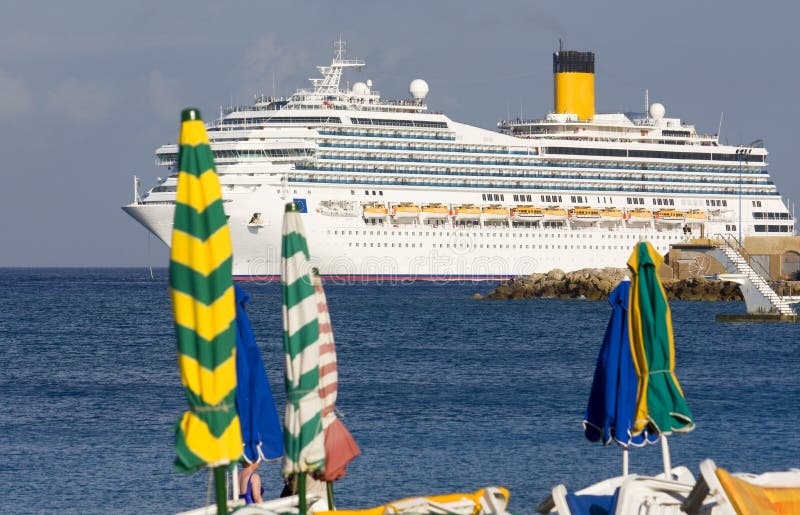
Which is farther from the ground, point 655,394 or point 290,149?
point 290,149

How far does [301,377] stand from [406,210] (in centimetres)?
6014

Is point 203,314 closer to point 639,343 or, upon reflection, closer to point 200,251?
point 200,251

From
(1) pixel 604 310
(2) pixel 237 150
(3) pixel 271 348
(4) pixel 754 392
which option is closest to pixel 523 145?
(2) pixel 237 150

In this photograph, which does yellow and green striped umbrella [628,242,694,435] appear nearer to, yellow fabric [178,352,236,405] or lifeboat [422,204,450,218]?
yellow fabric [178,352,236,405]

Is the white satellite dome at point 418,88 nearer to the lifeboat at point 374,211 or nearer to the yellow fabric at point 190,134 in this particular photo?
the lifeboat at point 374,211

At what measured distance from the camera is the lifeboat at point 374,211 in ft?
221

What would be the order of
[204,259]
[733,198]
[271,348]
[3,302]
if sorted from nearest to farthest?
[204,259] → [271,348] → [3,302] → [733,198]

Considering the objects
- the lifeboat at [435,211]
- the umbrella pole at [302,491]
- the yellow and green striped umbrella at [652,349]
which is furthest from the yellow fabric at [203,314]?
the lifeboat at [435,211]

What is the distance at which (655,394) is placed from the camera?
11414 millimetres

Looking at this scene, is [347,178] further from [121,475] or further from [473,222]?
[121,475]

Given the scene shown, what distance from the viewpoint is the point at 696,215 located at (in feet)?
251

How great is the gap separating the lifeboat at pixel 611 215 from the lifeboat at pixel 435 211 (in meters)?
8.41

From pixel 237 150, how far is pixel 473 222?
12.0m

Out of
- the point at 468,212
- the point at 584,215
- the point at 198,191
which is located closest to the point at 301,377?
the point at 198,191
